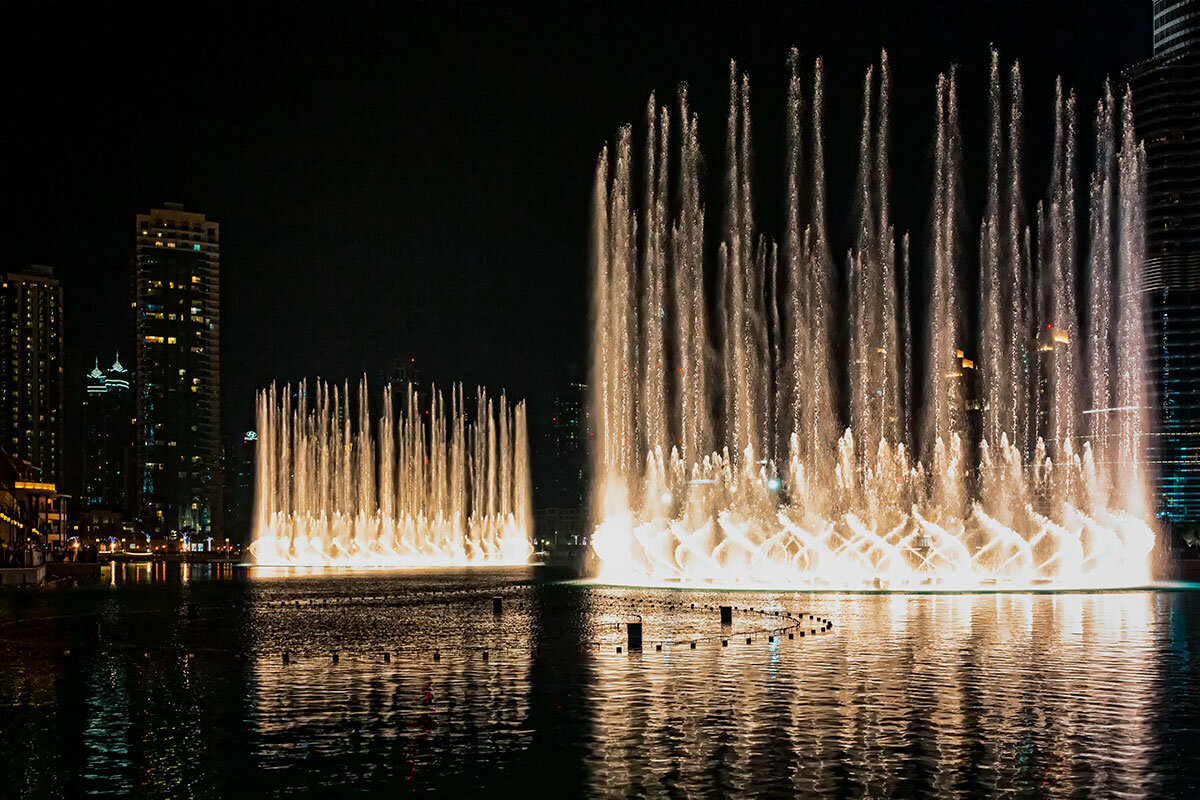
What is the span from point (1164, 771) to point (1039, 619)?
69.9 feet

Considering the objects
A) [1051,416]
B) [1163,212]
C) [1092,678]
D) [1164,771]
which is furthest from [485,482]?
[1164,771]

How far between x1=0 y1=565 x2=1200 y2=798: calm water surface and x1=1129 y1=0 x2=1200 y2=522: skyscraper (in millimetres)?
76944

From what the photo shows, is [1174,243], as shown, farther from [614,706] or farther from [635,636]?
[614,706]

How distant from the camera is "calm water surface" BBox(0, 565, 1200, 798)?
654 inches

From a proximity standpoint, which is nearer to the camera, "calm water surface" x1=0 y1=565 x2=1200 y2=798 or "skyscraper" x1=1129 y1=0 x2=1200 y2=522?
"calm water surface" x1=0 y1=565 x2=1200 y2=798

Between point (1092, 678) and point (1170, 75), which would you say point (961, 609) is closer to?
point (1092, 678)

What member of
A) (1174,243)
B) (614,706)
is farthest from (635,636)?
(1174,243)

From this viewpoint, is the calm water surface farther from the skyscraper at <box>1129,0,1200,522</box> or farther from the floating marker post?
the skyscraper at <box>1129,0,1200,522</box>

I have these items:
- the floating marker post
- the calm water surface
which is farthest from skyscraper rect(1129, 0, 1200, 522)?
the floating marker post

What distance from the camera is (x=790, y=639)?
32.2 metres

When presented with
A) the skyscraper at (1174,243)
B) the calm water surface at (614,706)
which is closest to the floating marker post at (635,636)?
the calm water surface at (614,706)

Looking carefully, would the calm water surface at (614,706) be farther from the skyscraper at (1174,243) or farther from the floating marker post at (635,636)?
the skyscraper at (1174,243)

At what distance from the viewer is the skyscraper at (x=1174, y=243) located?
107 meters

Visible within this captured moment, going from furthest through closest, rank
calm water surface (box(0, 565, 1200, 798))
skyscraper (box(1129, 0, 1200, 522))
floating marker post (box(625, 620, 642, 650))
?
skyscraper (box(1129, 0, 1200, 522)), floating marker post (box(625, 620, 642, 650)), calm water surface (box(0, 565, 1200, 798))
